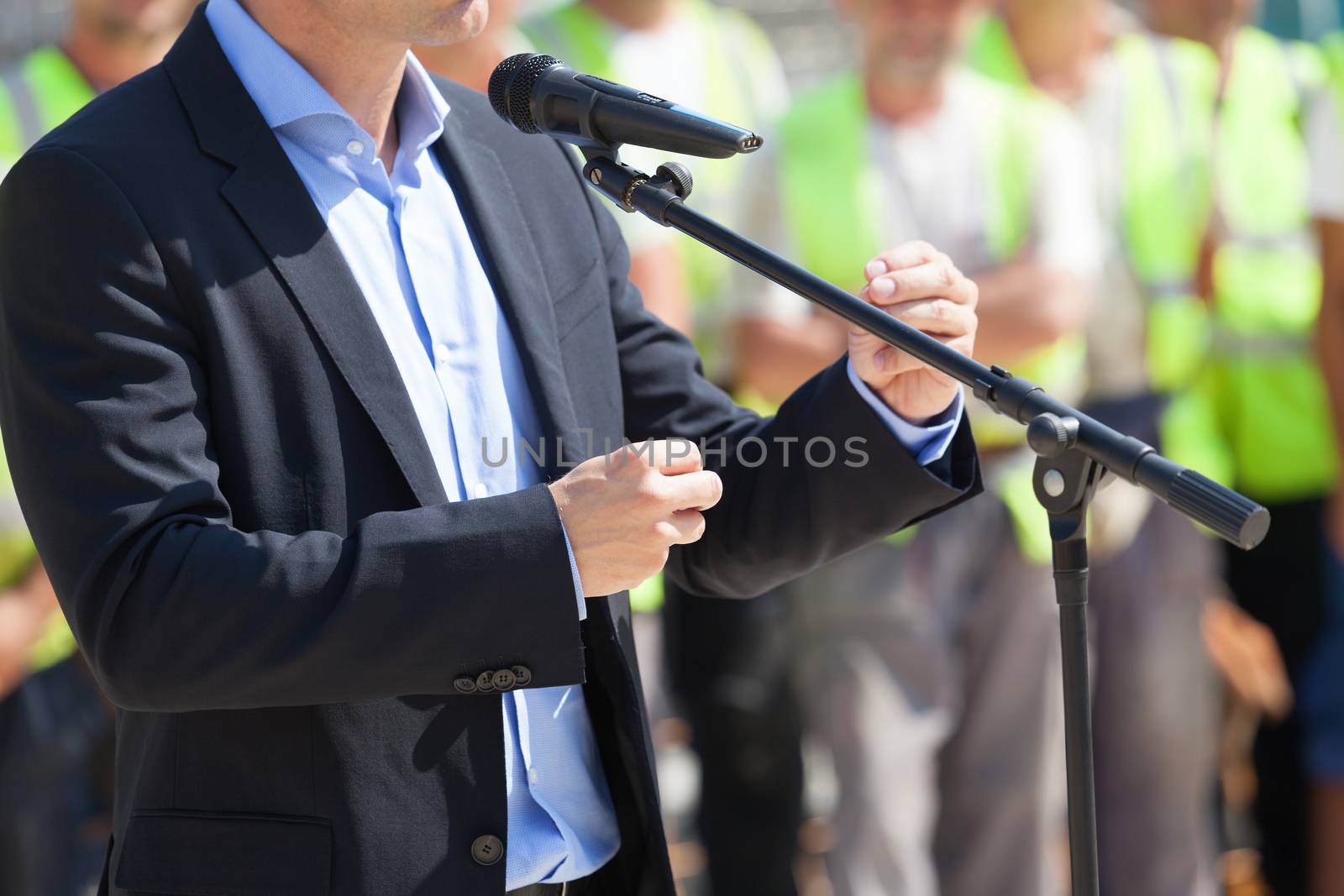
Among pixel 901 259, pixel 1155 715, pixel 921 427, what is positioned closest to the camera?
pixel 901 259

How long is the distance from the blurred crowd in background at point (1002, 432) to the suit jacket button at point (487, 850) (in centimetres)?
188

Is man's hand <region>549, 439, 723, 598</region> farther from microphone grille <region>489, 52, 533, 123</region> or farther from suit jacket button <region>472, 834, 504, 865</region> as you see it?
microphone grille <region>489, 52, 533, 123</region>

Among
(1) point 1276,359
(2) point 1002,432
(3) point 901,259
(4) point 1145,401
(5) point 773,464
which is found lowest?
(5) point 773,464

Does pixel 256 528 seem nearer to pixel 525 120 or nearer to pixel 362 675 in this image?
pixel 362 675

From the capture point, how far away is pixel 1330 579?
4.26 m

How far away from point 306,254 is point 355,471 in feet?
0.85

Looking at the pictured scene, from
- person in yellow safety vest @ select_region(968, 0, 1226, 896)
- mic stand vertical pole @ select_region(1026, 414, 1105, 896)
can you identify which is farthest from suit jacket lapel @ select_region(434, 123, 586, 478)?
person in yellow safety vest @ select_region(968, 0, 1226, 896)

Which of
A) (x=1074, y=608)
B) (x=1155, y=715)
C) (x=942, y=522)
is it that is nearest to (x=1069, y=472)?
(x=1074, y=608)

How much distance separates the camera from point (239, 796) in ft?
5.74

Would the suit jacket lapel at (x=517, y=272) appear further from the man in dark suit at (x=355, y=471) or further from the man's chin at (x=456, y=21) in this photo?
the man's chin at (x=456, y=21)

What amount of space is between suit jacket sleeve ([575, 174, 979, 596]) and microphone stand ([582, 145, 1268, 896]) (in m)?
0.35

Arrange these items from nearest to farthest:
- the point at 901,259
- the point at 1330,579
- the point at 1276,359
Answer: the point at 901,259 → the point at 1330,579 → the point at 1276,359

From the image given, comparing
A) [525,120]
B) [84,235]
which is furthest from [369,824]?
[525,120]

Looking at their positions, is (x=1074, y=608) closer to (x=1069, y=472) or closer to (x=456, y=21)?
(x=1069, y=472)
